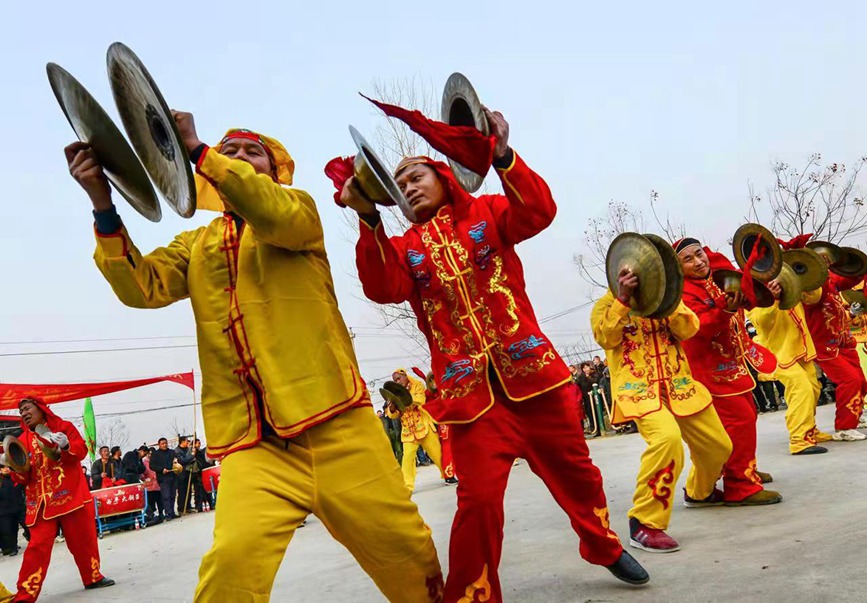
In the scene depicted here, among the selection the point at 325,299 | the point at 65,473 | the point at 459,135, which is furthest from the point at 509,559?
the point at 65,473

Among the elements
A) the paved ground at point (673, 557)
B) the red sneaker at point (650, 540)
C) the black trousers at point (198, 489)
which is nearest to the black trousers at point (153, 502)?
the black trousers at point (198, 489)

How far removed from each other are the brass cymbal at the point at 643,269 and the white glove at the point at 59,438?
221 inches

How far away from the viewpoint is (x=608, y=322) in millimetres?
5062

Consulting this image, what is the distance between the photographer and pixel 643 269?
4191 millimetres

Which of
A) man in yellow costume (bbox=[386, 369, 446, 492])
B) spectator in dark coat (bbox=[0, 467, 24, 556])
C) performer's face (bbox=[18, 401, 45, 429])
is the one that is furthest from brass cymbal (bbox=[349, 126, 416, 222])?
spectator in dark coat (bbox=[0, 467, 24, 556])

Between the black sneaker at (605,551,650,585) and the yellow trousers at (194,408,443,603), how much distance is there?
1069 mm

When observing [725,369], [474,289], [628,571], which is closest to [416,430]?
[725,369]

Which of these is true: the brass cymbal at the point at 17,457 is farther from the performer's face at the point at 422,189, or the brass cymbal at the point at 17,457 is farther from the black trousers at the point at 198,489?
the black trousers at the point at 198,489

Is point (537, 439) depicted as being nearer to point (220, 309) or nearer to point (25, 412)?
point (220, 309)

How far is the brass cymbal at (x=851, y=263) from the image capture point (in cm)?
801

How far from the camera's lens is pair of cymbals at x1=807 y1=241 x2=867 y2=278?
8.01 meters

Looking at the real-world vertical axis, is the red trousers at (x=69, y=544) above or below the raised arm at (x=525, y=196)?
below

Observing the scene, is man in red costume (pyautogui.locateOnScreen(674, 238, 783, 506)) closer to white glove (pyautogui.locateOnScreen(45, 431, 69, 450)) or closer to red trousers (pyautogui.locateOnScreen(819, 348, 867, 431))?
red trousers (pyautogui.locateOnScreen(819, 348, 867, 431))

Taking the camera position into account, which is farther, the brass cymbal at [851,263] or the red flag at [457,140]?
the brass cymbal at [851,263]
